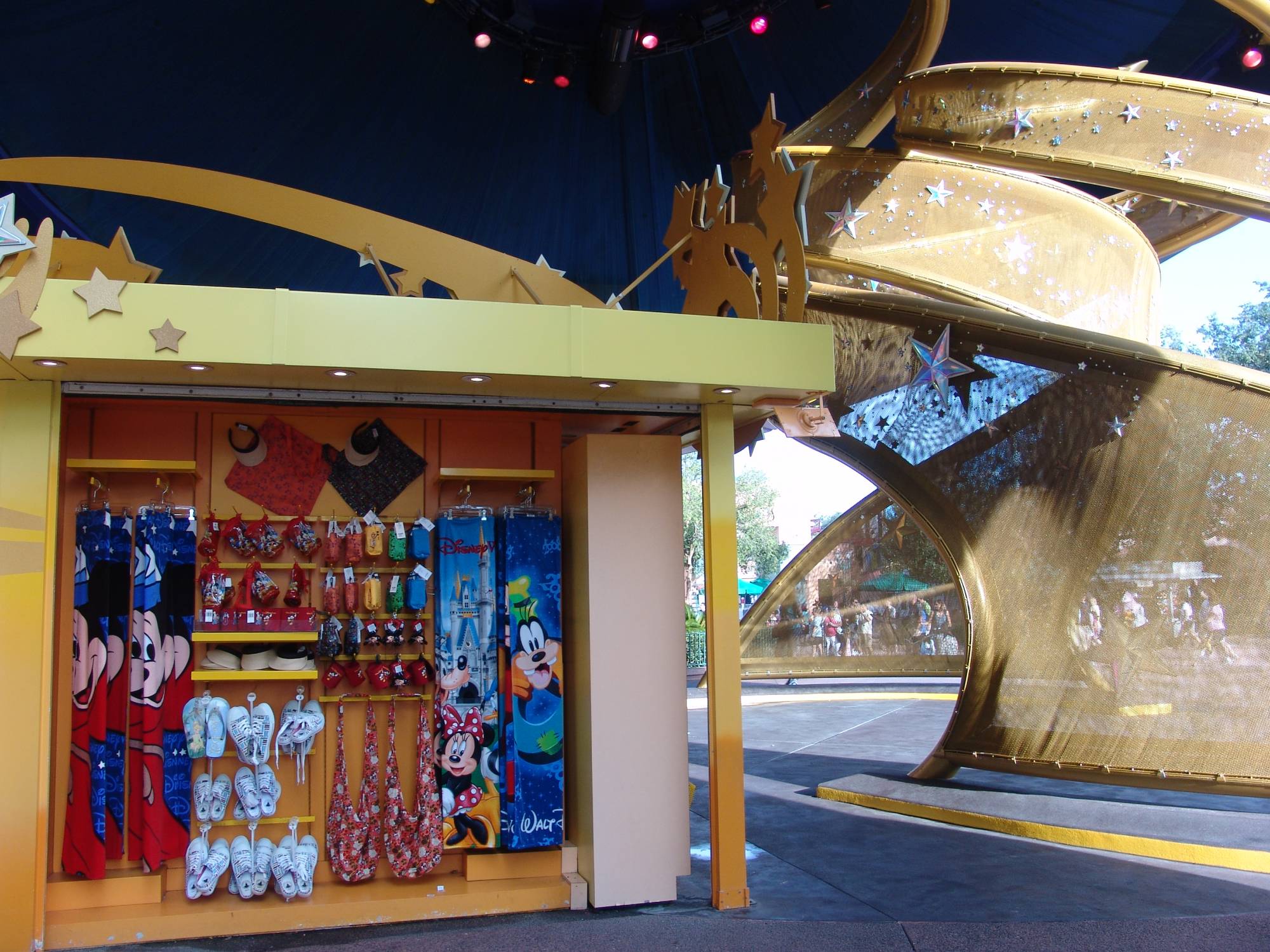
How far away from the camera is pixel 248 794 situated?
4.60m

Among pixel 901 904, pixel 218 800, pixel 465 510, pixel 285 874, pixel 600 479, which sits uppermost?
pixel 600 479

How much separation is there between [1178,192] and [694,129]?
854 centimetres

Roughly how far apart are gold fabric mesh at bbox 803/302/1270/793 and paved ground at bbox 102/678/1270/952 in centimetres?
73

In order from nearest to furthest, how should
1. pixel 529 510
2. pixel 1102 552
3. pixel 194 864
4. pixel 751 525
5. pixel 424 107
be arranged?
pixel 194 864, pixel 529 510, pixel 1102 552, pixel 424 107, pixel 751 525

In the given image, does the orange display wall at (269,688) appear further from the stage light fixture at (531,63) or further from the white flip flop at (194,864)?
the stage light fixture at (531,63)

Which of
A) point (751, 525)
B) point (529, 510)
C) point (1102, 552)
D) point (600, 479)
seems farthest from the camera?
point (751, 525)

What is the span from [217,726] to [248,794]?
357mm

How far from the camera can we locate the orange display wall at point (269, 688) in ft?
14.6

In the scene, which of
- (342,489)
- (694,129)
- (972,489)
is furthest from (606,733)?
(694,129)

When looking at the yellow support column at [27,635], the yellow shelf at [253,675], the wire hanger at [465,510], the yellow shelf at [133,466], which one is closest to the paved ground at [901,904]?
the yellow support column at [27,635]

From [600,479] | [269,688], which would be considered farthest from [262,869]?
[600,479]

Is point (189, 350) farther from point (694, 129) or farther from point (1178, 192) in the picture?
point (694, 129)

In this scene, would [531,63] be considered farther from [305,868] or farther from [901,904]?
Answer: [901,904]

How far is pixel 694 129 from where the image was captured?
1439cm
